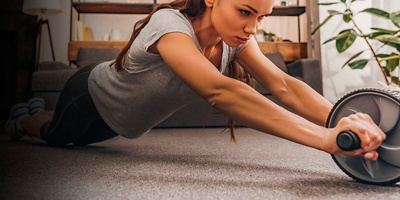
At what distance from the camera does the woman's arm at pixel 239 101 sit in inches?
33.9

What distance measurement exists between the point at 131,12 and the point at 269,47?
165cm

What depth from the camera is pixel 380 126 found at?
3.03 ft

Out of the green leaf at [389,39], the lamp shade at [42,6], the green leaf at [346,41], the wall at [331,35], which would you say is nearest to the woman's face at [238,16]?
the green leaf at [389,39]

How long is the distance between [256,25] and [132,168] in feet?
1.90

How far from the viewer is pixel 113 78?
138 cm

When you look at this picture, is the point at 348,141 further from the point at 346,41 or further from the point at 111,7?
the point at 111,7

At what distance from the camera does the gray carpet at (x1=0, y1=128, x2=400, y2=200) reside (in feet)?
2.80

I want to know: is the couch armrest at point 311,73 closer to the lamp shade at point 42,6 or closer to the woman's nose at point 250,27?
the woman's nose at point 250,27

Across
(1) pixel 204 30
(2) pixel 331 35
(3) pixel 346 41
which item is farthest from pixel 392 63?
(1) pixel 204 30

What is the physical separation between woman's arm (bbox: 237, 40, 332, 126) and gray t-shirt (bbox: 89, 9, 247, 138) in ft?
0.19

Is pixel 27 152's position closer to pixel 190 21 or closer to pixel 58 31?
pixel 190 21

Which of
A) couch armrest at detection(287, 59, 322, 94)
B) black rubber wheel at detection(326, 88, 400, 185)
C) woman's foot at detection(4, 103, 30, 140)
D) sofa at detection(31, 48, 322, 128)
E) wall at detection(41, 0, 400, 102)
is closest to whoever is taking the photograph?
black rubber wheel at detection(326, 88, 400, 185)

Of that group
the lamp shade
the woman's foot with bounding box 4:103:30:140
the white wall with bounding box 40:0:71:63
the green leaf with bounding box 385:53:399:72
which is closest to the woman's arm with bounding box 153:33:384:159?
the woman's foot with bounding box 4:103:30:140

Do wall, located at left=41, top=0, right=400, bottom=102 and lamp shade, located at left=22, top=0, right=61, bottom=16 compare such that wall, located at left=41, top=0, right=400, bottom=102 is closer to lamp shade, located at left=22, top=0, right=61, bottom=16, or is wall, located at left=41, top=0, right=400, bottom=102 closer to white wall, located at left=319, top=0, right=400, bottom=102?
white wall, located at left=319, top=0, right=400, bottom=102
